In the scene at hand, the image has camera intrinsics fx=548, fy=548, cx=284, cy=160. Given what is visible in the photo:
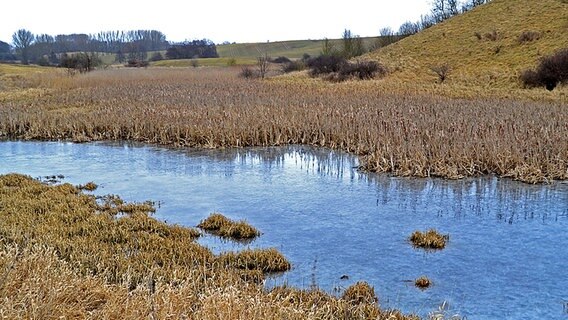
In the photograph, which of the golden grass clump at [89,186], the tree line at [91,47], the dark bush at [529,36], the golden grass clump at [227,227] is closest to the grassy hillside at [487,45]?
the dark bush at [529,36]

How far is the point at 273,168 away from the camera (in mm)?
13828

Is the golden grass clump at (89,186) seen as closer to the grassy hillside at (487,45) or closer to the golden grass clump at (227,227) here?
the golden grass clump at (227,227)

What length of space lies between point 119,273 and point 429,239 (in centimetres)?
442

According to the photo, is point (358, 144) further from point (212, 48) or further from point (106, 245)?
point (212, 48)

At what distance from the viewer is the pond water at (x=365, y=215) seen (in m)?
6.60

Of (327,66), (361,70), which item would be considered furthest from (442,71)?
(327,66)

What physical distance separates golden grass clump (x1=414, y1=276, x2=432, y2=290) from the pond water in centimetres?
9

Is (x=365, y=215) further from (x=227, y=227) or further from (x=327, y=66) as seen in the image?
(x=327, y=66)

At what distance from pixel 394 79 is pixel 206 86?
42.3 ft

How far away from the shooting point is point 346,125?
55.9 feet

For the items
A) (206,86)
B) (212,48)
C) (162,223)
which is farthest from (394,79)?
(212,48)

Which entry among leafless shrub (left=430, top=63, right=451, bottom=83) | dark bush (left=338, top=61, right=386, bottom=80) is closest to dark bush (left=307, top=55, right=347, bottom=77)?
dark bush (left=338, top=61, right=386, bottom=80)

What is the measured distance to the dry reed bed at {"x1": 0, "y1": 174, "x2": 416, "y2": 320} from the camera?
493 cm

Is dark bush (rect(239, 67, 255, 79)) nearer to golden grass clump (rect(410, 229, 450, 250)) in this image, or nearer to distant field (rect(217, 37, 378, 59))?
golden grass clump (rect(410, 229, 450, 250))
